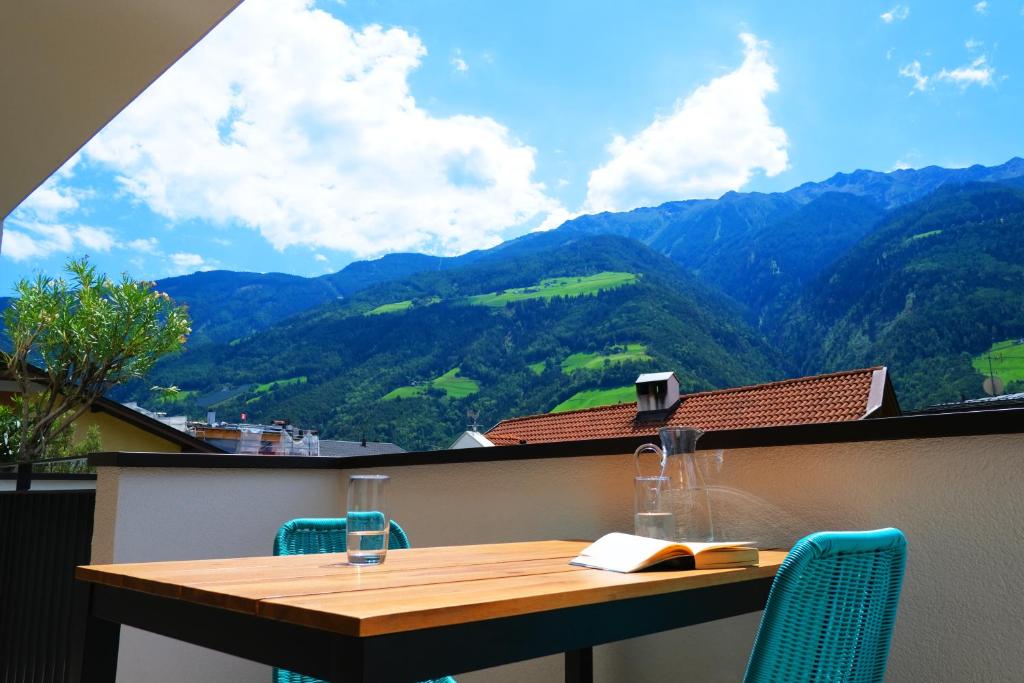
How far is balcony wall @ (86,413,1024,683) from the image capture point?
1.48 metres

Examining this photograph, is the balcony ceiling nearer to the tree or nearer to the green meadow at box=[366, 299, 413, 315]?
the tree

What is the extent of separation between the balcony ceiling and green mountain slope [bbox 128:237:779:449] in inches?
781

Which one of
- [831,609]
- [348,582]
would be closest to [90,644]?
[348,582]

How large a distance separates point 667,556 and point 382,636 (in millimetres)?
629

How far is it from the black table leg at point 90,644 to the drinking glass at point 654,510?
3.12 ft

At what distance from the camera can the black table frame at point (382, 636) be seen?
74 cm

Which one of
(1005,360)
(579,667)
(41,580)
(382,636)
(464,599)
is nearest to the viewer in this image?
(382,636)

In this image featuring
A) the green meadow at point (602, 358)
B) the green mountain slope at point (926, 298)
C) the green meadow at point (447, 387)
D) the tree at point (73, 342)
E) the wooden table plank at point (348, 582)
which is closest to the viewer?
the wooden table plank at point (348, 582)

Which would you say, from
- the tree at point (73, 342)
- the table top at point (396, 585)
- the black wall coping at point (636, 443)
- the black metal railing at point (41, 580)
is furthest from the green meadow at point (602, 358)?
the table top at point (396, 585)

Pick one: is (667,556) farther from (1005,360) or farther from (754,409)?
(1005,360)

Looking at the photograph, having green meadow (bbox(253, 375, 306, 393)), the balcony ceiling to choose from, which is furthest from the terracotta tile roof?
green meadow (bbox(253, 375, 306, 393))

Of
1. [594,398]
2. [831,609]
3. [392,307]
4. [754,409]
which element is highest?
[392,307]

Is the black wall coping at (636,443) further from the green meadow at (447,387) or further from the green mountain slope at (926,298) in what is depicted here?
the green meadow at (447,387)

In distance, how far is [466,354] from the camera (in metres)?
31.4
